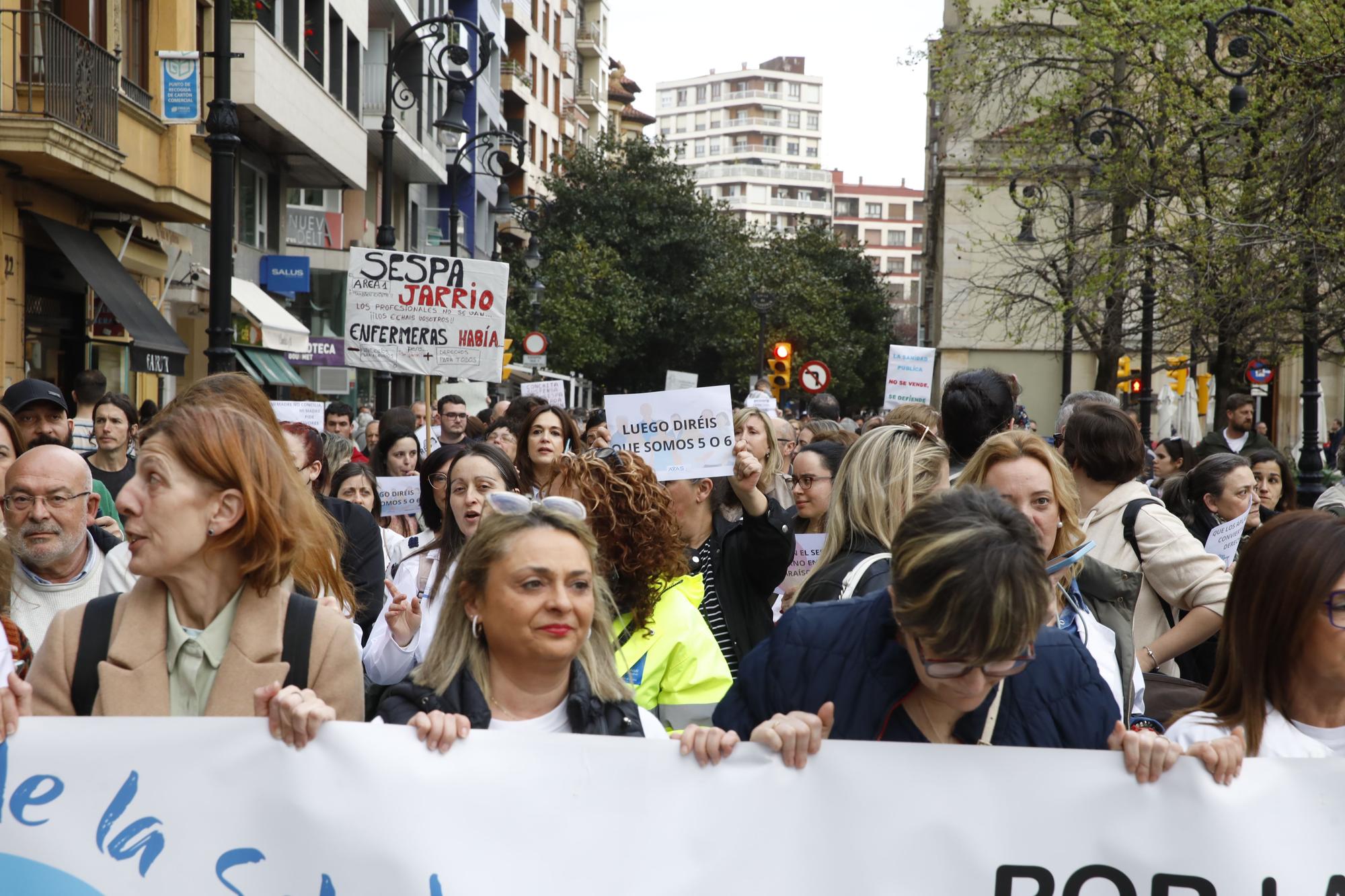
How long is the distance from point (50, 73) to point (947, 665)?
1484 cm

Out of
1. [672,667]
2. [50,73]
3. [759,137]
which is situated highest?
[759,137]

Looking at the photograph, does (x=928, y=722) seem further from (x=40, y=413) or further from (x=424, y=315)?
(x=424, y=315)

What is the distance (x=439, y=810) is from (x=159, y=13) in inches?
726

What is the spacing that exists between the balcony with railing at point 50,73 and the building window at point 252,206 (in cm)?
1029

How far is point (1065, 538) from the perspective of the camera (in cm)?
434

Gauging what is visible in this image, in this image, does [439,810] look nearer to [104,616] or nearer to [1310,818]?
[104,616]

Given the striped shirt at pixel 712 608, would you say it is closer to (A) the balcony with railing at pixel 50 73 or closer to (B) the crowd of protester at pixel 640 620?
(B) the crowd of protester at pixel 640 620

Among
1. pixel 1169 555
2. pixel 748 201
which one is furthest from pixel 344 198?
pixel 748 201

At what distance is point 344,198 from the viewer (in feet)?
117

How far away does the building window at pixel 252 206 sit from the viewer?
1063 inches

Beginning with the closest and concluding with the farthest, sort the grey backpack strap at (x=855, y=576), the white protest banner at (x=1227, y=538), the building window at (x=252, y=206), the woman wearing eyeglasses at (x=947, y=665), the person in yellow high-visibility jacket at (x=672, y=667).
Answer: the woman wearing eyeglasses at (x=947, y=665) → the person in yellow high-visibility jacket at (x=672, y=667) → the grey backpack strap at (x=855, y=576) → the white protest banner at (x=1227, y=538) → the building window at (x=252, y=206)

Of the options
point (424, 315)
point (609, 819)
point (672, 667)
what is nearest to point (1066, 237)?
point (424, 315)

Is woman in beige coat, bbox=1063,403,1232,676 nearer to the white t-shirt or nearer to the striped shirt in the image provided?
the striped shirt

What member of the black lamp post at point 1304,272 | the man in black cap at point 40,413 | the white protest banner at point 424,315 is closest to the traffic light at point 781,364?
the black lamp post at point 1304,272
